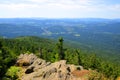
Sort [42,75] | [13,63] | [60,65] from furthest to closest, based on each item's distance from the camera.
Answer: [13,63] → [60,65] → [42,75]

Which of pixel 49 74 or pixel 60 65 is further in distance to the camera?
pixel 60 65

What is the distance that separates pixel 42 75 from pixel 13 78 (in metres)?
5.11

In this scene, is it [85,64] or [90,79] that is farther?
[85,64]

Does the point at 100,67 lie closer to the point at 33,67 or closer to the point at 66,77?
the point at 33,67

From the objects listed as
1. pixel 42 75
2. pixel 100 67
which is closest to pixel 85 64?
pixel 100 67

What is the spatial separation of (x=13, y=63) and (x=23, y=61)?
2.86 meters

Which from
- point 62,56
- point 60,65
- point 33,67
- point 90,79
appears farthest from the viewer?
point 62,56

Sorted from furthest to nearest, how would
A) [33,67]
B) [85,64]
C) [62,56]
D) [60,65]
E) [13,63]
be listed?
[85,64] → [62,56] → [13,63] → [33,67] → [60,65]

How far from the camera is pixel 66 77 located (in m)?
37.5

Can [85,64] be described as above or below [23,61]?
below

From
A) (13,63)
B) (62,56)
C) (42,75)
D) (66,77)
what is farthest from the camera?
(62,56)

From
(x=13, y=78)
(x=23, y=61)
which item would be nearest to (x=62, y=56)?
(x=23, y=61)

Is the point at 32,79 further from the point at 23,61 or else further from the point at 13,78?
the point at 23,61

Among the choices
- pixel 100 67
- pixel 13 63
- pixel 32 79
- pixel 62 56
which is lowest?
pixel 100 67
